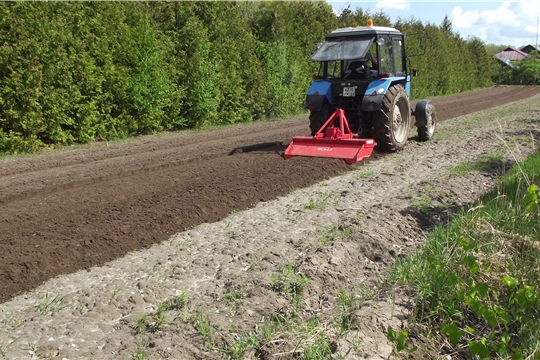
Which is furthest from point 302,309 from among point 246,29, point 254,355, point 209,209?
point 246,29

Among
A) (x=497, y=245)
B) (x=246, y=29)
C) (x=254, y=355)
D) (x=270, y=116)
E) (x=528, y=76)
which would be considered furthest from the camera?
(x=528, y=76)

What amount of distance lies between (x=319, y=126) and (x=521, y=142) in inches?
156

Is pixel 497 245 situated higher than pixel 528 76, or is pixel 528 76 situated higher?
pixel 497 245

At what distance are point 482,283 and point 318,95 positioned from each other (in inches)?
277

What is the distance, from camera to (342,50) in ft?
30.1

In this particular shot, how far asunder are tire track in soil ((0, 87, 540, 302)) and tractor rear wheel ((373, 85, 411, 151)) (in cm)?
35

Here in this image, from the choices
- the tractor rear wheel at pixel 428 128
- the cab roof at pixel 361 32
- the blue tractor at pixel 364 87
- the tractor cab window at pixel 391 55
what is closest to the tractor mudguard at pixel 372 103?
the blue tractor at pixel 364 87

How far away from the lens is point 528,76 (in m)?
42.8

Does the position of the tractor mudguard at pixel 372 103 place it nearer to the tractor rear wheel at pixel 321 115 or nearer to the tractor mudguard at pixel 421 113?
the tractor rear wheel at pixel 321 115

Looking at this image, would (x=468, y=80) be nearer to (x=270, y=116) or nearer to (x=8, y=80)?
(x=270, y=116)

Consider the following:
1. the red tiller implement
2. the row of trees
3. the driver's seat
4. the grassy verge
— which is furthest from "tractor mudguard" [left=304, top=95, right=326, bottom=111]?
the grassy verge

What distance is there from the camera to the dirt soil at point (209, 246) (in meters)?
3.43

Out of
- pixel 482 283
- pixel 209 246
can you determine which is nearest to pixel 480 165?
pixel 209 246

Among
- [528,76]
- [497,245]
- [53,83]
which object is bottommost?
[528,76]
